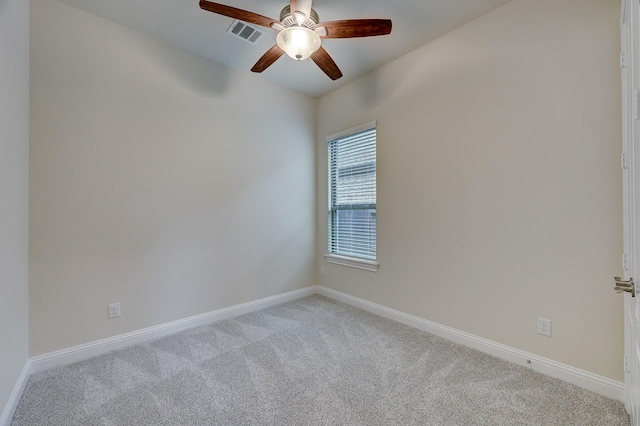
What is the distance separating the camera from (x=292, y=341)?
2.44 meters

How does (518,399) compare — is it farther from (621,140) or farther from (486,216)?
(621,140)

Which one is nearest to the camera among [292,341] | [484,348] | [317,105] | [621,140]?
[621,140]

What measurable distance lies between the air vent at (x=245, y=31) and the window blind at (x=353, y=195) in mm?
1492

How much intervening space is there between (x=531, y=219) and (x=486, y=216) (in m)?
0.30

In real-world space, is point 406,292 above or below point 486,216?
below

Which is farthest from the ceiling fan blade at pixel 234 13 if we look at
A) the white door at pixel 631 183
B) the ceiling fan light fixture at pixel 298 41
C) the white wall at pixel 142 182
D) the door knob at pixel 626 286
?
the door knob at pixel 626 286

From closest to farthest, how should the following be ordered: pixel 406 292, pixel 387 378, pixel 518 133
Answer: pixel 387 378 → pixel 518 133 → pixel 406 292

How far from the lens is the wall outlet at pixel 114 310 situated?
2287mm

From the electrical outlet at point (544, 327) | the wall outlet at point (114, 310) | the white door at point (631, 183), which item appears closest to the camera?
the white door at point (631, 183)

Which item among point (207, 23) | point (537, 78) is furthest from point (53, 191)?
point (537, 78)

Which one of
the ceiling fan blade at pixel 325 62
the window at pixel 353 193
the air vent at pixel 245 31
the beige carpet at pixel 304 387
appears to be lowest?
the beige carpet at pixel 304 387

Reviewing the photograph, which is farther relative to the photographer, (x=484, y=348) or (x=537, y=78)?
(x=484, y=348)

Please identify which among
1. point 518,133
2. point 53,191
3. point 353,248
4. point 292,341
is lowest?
Result: point 292,341

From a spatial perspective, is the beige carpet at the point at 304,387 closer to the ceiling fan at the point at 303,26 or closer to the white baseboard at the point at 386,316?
the white baseboard at the point at 386,316
